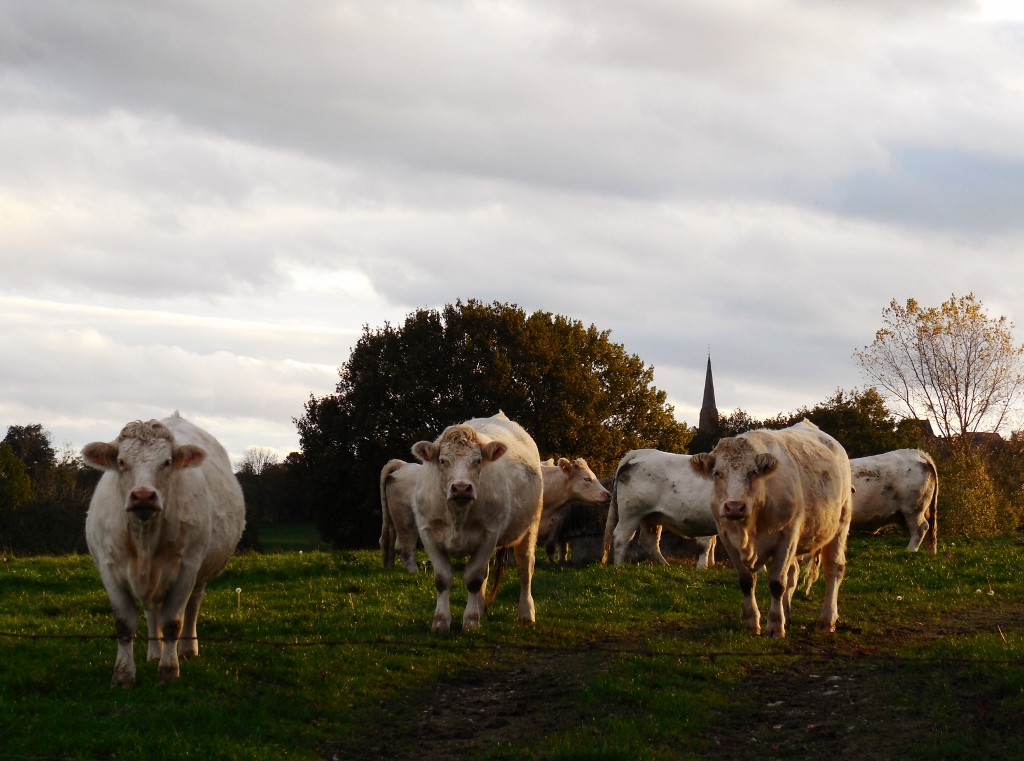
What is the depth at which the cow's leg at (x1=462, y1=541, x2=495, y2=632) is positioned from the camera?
41.4 ft

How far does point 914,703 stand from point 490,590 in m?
7.92

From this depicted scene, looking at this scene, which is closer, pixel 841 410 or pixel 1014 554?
pixel 1014 554

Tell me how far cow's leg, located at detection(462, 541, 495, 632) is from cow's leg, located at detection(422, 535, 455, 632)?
0.21m

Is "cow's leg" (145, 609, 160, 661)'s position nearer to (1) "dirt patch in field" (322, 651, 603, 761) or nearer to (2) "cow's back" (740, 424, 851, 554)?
(1) "dirt patch in field" (322, 651, 603, 761)

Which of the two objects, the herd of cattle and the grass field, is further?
the herd of cattle

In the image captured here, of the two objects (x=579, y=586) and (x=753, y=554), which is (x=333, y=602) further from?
(x=753, y=554)

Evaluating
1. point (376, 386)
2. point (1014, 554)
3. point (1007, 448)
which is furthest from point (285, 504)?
point (1014, 554)

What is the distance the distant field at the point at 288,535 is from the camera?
6687cm

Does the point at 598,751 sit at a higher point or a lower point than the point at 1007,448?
lower

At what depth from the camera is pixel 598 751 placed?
7.64 meters

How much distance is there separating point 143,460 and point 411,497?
11.1 meters

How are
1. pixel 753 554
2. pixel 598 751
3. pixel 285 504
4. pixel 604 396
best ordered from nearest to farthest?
pixel 598 751, pixel 753 554, pixel 604 396, pixel 285 504

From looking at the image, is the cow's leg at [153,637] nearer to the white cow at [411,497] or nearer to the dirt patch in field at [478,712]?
the dirt patch in field at [478,712]

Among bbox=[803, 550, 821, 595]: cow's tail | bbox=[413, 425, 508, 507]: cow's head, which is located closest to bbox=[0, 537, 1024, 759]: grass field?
bbox=[803, 550, 821, 595]: cow's tail
